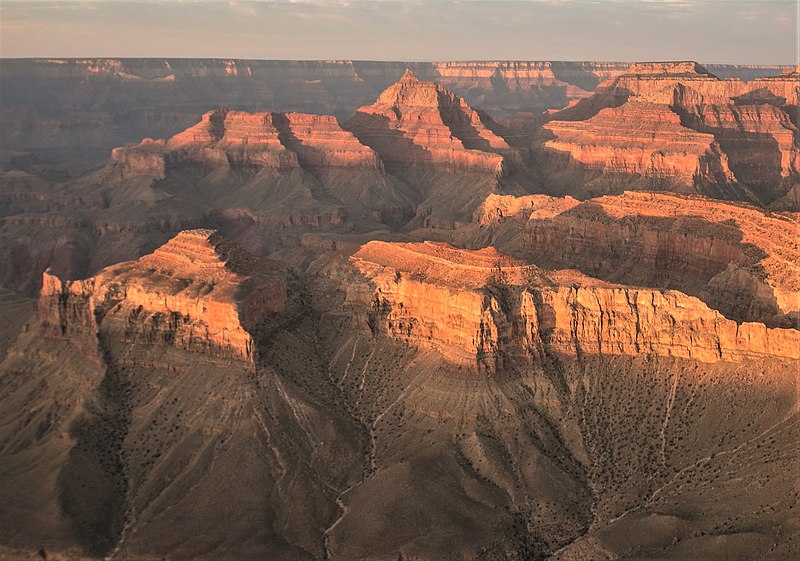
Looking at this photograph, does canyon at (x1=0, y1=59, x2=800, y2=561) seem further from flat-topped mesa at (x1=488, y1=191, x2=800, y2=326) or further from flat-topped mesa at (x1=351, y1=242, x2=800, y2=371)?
flat-topped mesa at (x1=488, y1=191, x2=800, y2=326)

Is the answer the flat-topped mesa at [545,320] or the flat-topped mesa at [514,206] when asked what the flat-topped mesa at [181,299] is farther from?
the flat-topped mesa at [514,206]

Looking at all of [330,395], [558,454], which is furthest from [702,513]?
[330,395]

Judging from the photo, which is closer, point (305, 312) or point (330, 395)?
point (330, 395)

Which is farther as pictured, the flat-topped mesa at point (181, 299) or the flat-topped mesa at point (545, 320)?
the flat-topped mesa at point (181, 299)

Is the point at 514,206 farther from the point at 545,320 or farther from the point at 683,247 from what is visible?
the point at 545,320

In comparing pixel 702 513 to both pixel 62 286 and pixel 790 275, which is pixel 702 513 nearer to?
pixel 790 275

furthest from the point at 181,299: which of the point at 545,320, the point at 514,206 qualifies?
the point at 514,206

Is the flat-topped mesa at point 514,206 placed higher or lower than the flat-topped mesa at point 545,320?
lower

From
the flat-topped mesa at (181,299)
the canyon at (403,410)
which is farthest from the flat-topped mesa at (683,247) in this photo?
the flat-topped mesa at (181,299)

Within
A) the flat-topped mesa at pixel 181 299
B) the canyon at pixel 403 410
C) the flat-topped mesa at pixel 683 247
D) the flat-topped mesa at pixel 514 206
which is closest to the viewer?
the canyon at pixel 403 410
